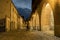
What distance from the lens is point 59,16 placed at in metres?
6.14

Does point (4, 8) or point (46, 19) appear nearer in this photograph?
point (4, 8)

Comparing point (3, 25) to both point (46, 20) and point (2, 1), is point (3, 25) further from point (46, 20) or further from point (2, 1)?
point (46, 20)

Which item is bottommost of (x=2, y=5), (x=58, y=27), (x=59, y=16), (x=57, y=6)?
(x=58, y=27)

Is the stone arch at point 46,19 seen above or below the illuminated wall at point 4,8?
below

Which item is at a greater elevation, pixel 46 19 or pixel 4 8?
pixel 4 8

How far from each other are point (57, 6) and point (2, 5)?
614 cm

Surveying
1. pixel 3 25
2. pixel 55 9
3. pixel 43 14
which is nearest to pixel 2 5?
pixel 3 25

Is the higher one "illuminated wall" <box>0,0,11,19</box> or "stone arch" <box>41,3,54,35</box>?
"illuminated wall" <box>0,0,11,19</box>

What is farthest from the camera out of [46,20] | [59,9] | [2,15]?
[46,20]

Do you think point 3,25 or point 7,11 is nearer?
point 3,25

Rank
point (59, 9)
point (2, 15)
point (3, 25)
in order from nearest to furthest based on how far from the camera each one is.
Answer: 1. point (59, 9)
2. point (3, 25)
3. point (2, 15)

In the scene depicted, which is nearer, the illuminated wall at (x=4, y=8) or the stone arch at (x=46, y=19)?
the illuminated wall at (x=4, y=8)

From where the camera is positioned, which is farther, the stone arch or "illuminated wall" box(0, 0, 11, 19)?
the stone arch

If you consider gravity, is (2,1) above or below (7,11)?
above
